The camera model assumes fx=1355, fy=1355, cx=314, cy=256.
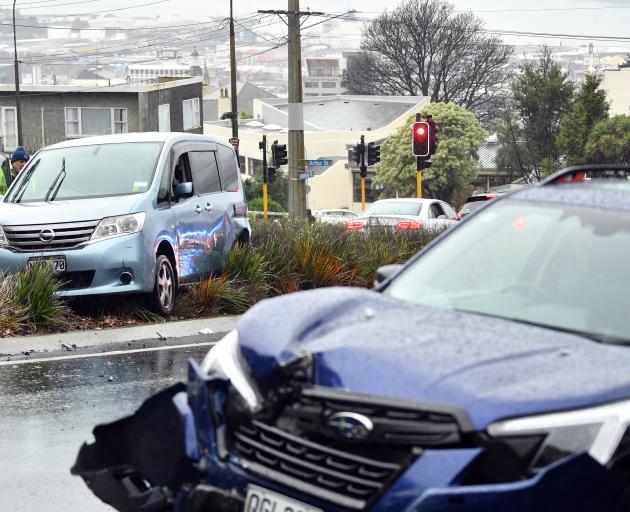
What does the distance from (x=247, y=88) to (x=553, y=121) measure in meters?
79.0

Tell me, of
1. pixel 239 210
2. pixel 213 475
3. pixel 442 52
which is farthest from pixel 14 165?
pixel 442 52

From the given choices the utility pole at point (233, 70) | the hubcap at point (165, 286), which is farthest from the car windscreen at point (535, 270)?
the utility pole at point (233, 70)

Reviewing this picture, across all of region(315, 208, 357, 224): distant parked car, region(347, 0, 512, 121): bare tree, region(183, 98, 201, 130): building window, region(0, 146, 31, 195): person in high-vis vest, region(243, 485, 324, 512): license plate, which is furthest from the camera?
region(347, 0, 512, 121): bare tree

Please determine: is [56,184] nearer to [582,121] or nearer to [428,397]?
[428,397]

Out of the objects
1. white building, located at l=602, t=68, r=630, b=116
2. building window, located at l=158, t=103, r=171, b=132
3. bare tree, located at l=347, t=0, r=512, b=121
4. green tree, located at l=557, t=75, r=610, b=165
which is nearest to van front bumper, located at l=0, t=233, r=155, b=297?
building window, located at l=158, t=103, r=171, b=132

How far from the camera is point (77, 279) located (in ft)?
41.4

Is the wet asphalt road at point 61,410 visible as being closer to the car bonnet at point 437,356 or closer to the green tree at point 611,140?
the car bonnet at point 437,356

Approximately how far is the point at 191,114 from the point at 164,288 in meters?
72.5

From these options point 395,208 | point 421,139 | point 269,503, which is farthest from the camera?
point 421,139

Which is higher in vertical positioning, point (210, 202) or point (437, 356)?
point (437, 356)

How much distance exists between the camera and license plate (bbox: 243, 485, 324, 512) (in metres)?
Answer: 4.39

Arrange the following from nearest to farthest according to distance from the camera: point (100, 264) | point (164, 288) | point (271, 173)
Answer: point (100, 264) → point (164, 288) → point (271, 173)

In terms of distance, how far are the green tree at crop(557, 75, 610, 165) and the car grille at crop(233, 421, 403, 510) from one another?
7949 centimetres

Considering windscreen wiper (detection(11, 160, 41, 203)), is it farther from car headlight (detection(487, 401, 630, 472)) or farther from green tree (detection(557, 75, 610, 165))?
green tree (detection(557, 75, 610, 165))
